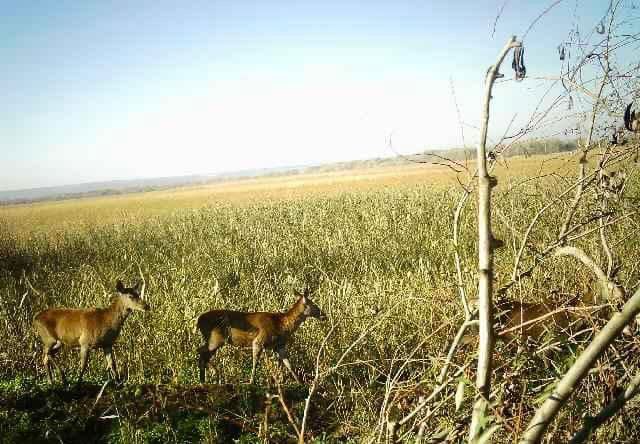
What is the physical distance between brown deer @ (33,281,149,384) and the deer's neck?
1435 mm

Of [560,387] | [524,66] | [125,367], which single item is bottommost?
[125,367]

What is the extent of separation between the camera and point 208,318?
4.38 meters

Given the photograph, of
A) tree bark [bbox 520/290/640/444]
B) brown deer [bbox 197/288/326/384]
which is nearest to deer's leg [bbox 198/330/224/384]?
brown deer [bbox 197/288/326/384]

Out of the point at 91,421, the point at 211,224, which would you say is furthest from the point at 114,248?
the point at 91,421

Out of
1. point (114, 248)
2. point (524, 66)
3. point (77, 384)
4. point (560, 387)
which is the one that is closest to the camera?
point (560, 387)

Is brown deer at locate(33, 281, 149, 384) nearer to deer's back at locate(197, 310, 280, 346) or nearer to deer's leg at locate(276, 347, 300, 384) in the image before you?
deer's back at locate(197, 310, 280, 346)

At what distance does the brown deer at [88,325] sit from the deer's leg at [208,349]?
0.73 m

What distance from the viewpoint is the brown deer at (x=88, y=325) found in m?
4.37

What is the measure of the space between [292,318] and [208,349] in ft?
3.10

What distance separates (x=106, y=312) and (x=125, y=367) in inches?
36.3

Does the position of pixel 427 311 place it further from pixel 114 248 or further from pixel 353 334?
pixel 114 248

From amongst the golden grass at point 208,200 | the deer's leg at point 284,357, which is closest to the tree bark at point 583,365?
the golden grass at point 208,200

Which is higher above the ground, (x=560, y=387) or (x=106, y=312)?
(x=560, y=387)

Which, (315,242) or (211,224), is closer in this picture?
(315,242)
